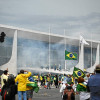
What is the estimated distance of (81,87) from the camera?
8.95 metres

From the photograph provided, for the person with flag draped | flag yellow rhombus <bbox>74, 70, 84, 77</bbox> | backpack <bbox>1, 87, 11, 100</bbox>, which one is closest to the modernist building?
flag yellow rhombus <bbox>74, 70, 84, 77</bbox>

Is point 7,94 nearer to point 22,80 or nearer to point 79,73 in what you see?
point 22,80

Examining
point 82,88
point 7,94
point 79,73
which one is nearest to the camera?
point 7,94

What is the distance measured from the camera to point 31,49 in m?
54.9

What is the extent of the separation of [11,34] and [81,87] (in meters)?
40.1

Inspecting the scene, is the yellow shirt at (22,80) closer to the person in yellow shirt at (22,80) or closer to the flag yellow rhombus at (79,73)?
the person in yellow shirt at (22,80)

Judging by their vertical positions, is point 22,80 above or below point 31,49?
below

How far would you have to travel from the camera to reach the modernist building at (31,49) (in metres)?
47.3

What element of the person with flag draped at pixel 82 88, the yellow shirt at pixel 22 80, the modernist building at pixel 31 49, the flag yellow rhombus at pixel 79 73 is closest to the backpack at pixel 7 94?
the person with flag draped at pixel 82 88

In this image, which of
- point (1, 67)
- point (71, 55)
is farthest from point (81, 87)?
point (1, 67)

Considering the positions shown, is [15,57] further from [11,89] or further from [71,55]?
[11,89]

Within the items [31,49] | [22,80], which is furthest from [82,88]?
[31,49]

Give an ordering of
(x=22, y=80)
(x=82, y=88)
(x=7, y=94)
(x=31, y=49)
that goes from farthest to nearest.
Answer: (x=31, y=49) → (x=22, y=80) → (x=82, y=88) → (x=7, y=94)

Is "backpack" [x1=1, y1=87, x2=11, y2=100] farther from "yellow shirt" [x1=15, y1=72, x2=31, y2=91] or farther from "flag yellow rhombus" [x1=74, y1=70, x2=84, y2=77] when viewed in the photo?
"flag yellow rhombus" [x1=74, y1=70, x2=84, y2=77]
